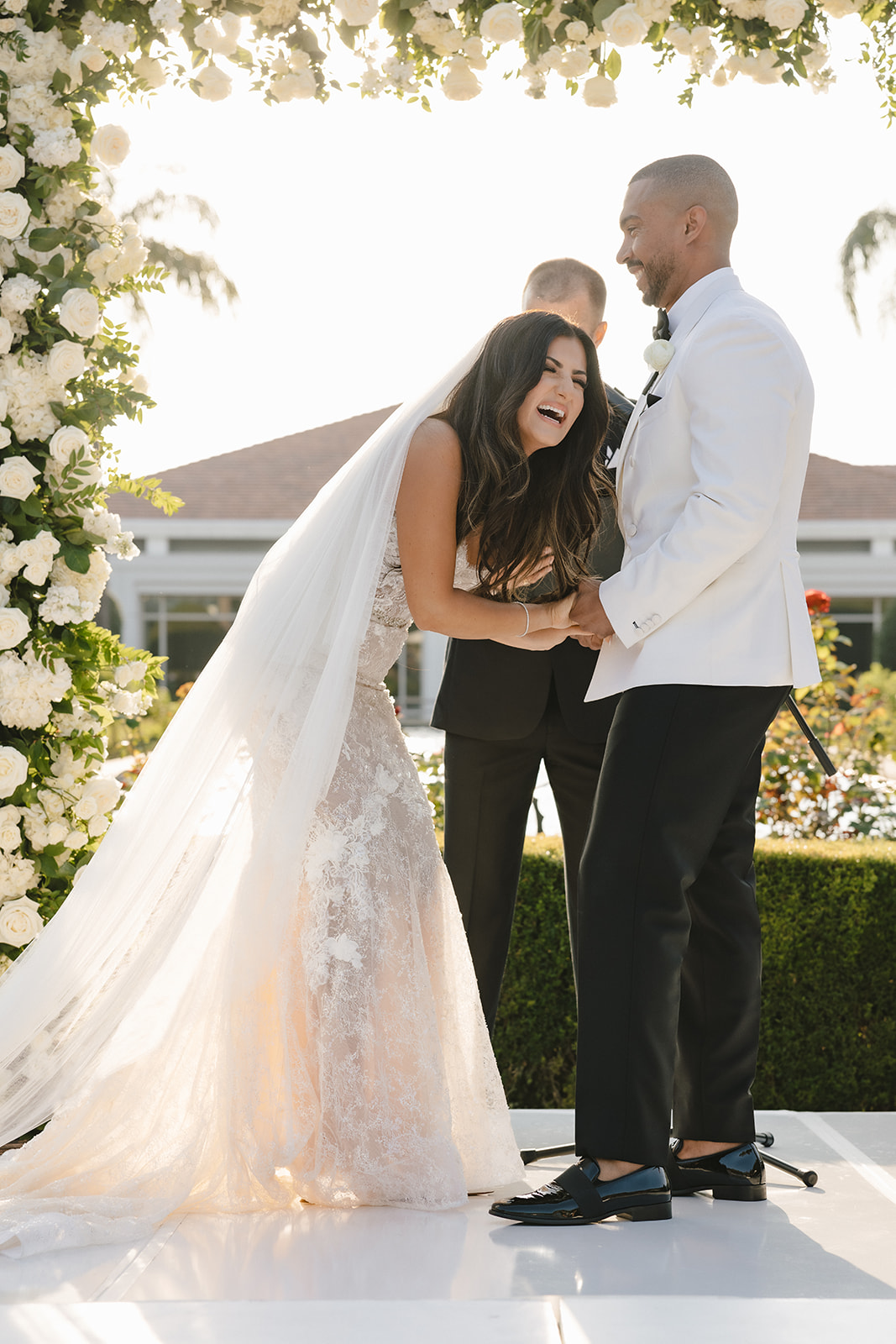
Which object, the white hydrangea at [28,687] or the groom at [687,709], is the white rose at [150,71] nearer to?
the groom at [687,709]

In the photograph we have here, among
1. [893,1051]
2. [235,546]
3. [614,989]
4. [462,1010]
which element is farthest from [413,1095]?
[235,546]

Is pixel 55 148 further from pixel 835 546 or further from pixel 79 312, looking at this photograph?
pixel 835 546

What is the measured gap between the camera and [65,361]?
316cm

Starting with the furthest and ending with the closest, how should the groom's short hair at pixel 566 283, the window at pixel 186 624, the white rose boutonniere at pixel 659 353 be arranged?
the window at pixel 186 624 → the groom's short hair at pixel 566 283 → the white rose boutonniere at pixel 659 353

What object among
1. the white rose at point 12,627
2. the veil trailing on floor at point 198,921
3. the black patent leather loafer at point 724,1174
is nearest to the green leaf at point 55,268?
the white rose at point 12,627

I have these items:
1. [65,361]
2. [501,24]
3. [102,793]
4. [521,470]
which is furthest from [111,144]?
[102,793]

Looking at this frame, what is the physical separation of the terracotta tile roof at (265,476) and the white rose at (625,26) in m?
19.6

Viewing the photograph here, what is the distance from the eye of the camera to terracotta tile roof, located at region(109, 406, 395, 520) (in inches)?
899

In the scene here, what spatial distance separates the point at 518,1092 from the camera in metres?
4.09

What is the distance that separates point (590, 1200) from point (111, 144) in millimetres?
2743

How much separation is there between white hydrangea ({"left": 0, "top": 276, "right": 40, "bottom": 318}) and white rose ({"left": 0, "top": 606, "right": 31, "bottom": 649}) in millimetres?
766

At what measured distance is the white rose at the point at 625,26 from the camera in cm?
301

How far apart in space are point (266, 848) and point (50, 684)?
940mm

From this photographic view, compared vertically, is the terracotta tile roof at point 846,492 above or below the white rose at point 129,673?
above
